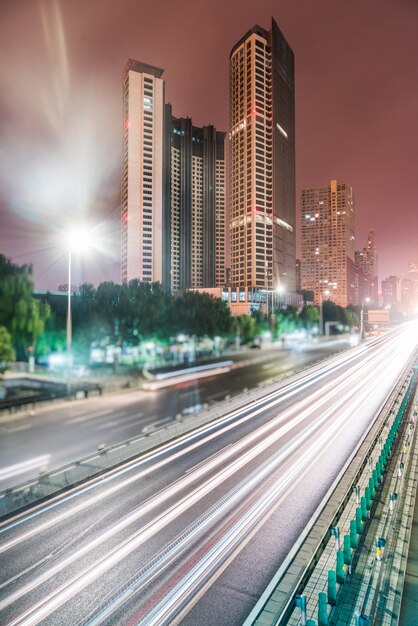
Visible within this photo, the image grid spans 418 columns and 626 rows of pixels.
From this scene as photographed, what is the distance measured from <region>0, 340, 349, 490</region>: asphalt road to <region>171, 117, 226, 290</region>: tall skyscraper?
13731cm

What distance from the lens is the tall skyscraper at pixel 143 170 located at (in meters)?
131

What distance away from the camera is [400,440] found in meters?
19.3

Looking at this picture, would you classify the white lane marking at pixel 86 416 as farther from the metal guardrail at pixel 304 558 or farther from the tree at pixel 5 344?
the metal guardrail at pixel 304 558

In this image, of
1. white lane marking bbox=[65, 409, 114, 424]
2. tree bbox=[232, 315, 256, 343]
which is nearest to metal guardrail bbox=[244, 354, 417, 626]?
white lane marking bbox=[65, 409, 114, 424]

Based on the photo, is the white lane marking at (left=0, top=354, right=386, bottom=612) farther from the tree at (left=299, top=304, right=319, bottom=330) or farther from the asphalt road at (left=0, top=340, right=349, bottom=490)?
the tree at (left=299, top=304, right=319, bottom=330)

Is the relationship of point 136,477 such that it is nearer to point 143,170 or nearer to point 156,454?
point 156,454

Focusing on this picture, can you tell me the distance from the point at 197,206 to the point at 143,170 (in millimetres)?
50458

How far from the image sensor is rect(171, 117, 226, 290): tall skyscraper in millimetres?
171750

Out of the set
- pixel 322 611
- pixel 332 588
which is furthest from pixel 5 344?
pixel 322 611

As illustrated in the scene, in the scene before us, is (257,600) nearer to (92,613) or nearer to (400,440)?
(92,613)

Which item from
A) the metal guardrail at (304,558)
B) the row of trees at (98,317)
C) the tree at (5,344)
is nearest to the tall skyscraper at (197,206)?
the row of trees at (98,317)

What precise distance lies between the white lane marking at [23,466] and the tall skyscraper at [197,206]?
154 metres

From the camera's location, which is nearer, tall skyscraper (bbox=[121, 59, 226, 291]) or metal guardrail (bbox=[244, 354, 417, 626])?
metal guardrail (bbox=[244, 354, 417, 626])

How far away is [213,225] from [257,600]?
181m
